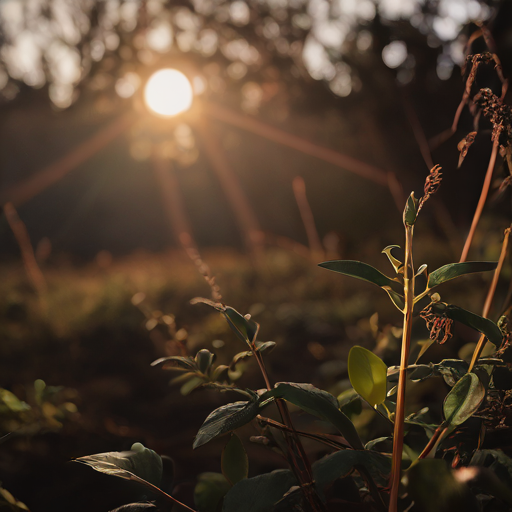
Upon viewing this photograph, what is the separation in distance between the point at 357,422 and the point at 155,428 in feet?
3.81

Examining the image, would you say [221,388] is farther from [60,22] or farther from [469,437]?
[60,22]

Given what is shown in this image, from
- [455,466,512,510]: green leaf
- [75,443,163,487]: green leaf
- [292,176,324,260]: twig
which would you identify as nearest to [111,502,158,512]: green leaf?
[75,443,163,487]: green leaf

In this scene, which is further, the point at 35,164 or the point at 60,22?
the point at 35,164

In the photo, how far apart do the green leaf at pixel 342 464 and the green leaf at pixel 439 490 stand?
0.14 ft

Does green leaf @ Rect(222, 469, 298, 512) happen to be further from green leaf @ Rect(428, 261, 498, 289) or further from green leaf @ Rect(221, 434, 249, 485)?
green leaf @ Rect(428, 261, 498, 289)

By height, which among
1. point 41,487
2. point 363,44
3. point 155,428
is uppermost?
point 363,44

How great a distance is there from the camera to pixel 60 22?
420 cm

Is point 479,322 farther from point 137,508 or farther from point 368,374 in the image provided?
point 137,508

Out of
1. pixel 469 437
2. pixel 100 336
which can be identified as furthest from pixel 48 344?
pixel 469 437

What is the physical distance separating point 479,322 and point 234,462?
9.3 inches

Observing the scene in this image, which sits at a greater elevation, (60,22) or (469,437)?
(60,22)

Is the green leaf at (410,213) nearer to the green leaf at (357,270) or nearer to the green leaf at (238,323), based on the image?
the green leaf at (357,270)

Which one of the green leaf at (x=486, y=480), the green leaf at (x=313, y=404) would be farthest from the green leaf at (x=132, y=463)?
the green leaf at (x=486, y=480)

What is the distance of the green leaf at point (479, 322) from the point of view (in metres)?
0.31
